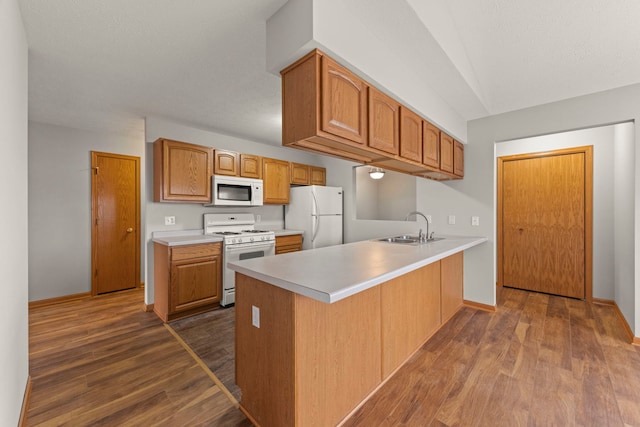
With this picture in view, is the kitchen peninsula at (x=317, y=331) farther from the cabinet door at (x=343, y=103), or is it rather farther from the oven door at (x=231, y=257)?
the oven door at (x=231, y=257)

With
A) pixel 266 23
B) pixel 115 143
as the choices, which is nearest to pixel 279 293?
pixel 266 23

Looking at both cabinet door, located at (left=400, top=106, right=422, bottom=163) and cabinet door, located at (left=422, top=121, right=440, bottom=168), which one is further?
cabinet door, located at (left=422, top=121, right=440, bottom=168)

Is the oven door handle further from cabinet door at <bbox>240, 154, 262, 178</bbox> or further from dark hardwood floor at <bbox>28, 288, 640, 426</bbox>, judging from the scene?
cabinet door at <bbox>240, 154, 262, 178</bbox>

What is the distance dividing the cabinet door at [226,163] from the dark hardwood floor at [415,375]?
6.21 ft

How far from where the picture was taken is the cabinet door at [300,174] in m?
4.66

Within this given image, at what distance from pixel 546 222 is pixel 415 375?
327cm

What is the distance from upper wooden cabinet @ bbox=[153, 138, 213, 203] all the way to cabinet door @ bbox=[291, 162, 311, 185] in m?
1.46

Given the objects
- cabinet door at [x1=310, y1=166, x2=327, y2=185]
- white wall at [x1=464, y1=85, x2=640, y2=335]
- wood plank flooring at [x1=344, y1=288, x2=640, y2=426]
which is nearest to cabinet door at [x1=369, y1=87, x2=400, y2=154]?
wood plank flooring at [x1=344, y1=288, x2=640, y2=426]

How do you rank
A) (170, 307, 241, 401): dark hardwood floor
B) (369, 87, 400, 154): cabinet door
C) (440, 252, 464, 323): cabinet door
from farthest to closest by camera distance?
1. (440, 252, 464, 323): cabinet door
2. (170, 307, 241, 401): dark hardwood floor
3. (369, 87, 400, 154): cabinet door

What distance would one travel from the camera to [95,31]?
176cm

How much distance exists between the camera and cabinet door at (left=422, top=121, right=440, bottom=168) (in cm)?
247

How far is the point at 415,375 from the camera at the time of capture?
6.47 ft

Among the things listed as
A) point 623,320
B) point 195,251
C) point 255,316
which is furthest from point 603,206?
point 195,251

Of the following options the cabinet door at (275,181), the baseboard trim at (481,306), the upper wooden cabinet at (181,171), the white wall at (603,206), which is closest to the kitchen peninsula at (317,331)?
the baseboard trim at (481,306)
